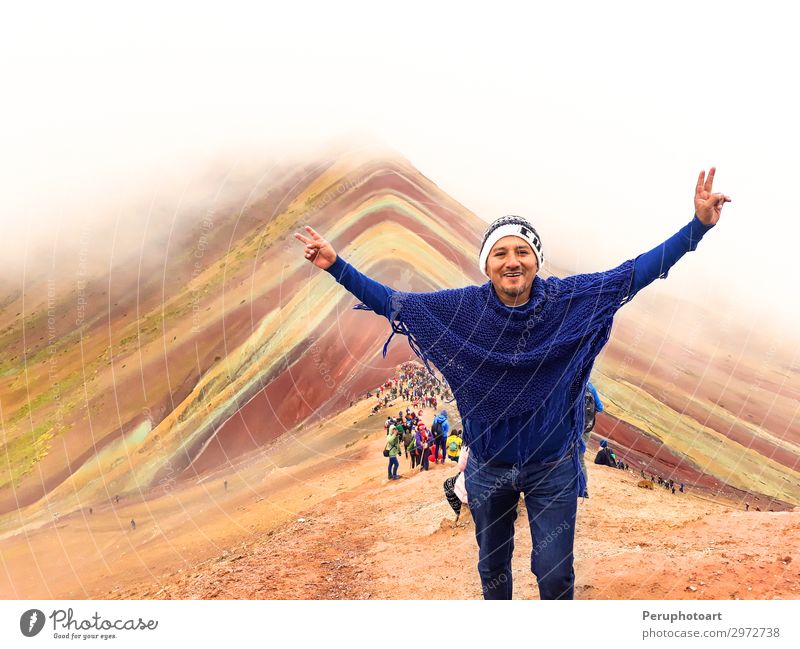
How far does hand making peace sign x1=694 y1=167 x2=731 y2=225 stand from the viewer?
1.88 metres

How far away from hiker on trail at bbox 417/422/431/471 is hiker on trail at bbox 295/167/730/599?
183 inches

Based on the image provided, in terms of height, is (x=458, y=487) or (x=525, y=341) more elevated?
(x=525, y=341)

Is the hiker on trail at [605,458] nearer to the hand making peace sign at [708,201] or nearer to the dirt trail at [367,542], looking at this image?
the dirt trail at [367,542]

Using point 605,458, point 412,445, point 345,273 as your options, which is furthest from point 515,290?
point 605,458

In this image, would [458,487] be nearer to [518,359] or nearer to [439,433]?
[518,359]

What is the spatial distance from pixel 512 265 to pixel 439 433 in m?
5.22

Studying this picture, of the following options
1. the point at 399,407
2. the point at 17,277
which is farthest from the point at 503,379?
the point at 17,277

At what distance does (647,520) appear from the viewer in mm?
4266

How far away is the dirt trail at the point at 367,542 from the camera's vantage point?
3133mm

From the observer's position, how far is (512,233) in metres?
2.02

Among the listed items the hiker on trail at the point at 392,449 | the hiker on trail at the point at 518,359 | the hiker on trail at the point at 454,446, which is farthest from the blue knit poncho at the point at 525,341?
the hiker on trail at the point at 454,446

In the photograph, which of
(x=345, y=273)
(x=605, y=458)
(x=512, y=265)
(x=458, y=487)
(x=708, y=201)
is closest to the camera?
(x=708, y=201)

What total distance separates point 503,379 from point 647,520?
114 inches

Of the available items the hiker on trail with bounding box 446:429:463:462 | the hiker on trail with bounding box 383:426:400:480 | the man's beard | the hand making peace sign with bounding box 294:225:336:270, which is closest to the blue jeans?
the man's beard
